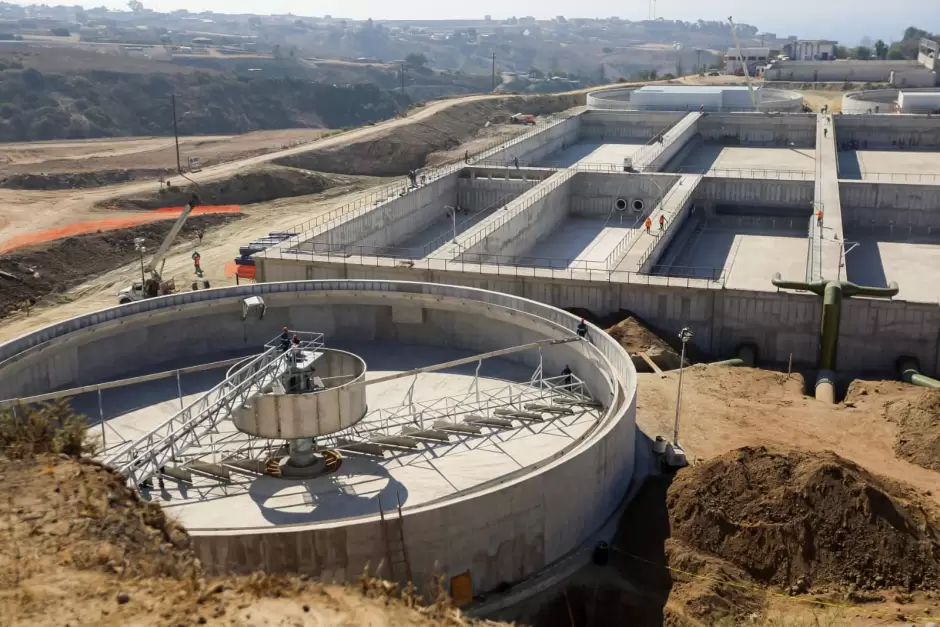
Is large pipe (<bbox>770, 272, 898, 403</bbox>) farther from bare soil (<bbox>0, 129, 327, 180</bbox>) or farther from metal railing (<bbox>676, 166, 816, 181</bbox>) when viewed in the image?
bare soil (<bbox>0, 129, 327, 180</bbox>)

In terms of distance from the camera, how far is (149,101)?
116125 mm

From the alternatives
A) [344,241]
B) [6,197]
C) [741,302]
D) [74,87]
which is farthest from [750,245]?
[74,87]

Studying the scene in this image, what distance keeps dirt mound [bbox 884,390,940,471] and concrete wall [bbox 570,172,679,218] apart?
94.2 ft

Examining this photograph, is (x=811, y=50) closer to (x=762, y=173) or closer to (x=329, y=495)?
(x=762, y=173)

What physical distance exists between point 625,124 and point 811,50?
70.9 m

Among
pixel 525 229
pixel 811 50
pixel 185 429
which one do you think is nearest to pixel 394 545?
pixel 185 429

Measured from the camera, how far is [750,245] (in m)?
52.5

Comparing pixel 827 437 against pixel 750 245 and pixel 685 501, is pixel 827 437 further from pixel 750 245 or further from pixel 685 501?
pixel 750 245

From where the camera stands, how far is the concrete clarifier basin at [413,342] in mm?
18109

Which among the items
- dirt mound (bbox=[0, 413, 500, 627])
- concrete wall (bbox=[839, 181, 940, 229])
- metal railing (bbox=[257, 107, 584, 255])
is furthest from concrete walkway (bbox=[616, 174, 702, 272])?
dirt mound (bbox=[0, 413, 500, 627])

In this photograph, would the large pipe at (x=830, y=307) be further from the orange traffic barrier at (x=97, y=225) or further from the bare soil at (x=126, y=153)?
the bare soil at (x=126, y=153)

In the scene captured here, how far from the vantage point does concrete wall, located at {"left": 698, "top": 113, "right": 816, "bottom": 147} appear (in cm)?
8038

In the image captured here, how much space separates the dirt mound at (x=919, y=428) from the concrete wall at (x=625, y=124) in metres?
57.1

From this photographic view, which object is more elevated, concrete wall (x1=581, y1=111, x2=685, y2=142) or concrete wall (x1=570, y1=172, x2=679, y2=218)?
concrete wall (x1=581, y1=111, x2=685, y2=142)
